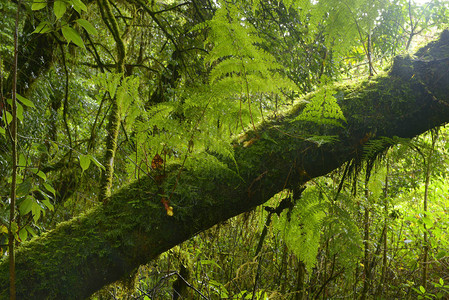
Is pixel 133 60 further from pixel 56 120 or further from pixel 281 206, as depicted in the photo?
pixel 281 206

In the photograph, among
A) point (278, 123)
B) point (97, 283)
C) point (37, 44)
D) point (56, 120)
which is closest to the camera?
point (97, 283)

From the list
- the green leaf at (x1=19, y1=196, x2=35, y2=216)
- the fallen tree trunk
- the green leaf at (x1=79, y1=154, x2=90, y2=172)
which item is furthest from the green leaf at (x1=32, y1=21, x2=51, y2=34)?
the fallen tree trunk

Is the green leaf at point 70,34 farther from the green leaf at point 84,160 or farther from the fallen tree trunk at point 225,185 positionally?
the fallen tree trunk at point 225,185

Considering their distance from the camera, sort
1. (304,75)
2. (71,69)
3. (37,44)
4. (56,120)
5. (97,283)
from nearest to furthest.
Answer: (97,283)
(304,75)
(37,44)
(71,69)
(56,120)

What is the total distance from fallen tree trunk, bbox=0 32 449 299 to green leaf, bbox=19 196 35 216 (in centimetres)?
46

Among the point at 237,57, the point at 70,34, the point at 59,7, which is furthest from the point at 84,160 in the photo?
the point at 237,57

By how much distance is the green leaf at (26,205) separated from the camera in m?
1.31

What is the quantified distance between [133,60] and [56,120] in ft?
4.69

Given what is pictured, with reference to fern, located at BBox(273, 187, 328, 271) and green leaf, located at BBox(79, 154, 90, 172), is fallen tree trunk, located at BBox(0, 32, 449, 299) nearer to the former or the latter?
fern, located at BBox(273, 187, 328, 271)

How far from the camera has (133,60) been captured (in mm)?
4605

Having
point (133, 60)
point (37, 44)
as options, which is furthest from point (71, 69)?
point (133, 60)

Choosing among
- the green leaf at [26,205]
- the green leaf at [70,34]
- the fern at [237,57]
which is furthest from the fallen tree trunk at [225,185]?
the green leaf at [70,34]

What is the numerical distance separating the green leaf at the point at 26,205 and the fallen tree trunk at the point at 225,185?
1.51 ft

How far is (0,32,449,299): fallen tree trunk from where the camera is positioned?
1.68 m
